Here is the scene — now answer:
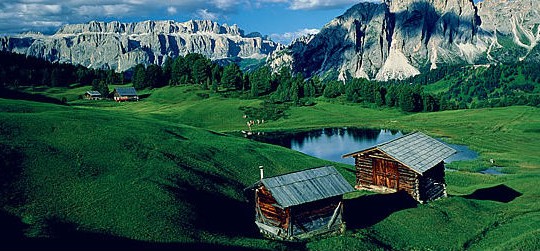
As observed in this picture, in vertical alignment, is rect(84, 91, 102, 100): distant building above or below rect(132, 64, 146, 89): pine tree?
below

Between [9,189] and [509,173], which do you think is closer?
[9,189]

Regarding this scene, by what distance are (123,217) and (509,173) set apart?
6094 cm

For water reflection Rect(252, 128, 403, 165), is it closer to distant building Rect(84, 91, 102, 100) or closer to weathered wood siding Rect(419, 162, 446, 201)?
weathered wood siding Rect(419, 162, 446, 201)

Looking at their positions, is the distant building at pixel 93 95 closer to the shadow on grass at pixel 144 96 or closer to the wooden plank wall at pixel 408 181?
the shadow on grass at pixel 144 96

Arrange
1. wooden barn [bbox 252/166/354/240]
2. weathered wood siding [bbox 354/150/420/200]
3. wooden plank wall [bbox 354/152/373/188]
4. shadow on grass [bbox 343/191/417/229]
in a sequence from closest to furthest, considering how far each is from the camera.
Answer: wooden barn [bbox 252/166/354/240] → shadow on grass [bbox 343/191/417/229] → weathered wood siding [bbox 354/150/420/200] → wooden plank wall [bbox 354/152/373/188]

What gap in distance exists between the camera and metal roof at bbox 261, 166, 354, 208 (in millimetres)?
36062

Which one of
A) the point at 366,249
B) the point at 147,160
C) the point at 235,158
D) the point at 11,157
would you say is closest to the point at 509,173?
the point at 235,158

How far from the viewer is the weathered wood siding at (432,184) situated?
4944cm

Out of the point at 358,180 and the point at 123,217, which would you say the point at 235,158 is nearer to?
the point at 358,180

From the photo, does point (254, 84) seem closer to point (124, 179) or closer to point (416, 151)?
point (416, 151)

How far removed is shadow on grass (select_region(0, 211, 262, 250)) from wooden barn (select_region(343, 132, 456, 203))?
22.5 meters

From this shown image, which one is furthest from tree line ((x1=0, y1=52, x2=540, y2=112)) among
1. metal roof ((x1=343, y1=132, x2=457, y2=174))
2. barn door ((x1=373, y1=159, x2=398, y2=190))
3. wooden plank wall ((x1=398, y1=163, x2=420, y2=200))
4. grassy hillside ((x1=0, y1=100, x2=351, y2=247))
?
wooden plank wall ((x1=398, y1=163, x2=420, y2=200))

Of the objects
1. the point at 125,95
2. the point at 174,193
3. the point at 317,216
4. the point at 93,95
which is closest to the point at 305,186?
the point at 317,216

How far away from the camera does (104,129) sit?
56.8m
